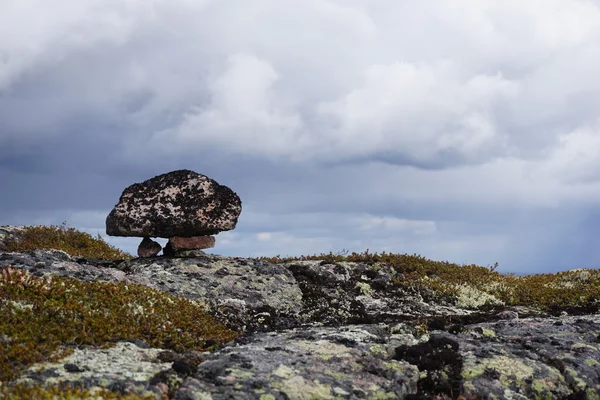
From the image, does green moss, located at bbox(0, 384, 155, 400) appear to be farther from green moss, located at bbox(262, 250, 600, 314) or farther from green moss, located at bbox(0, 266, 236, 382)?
green moss, located at bbox(262, 250, 600, 314)

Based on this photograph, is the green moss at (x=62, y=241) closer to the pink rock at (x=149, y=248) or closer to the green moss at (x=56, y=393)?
the pink rock at (x=149, y=248)

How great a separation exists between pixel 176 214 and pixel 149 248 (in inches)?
88.1

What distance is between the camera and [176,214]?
81.0 ft

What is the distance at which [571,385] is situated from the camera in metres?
12.1

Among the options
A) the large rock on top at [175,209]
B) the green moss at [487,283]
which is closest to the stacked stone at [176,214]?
the large rock on top at [175,209]

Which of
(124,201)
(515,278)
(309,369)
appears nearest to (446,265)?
(515,278)

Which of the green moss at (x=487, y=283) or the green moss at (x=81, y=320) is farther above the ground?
the green moss at (x=487, y=283)

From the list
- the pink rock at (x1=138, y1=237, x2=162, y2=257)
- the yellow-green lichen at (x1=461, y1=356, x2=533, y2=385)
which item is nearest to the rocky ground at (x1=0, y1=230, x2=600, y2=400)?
the yellow-green lichen at (x1=461, y1=356, x2=533, y2=385)

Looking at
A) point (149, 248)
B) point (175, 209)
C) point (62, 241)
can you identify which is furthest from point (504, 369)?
point (62, 241)

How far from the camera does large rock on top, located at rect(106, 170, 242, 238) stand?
24.7 meters

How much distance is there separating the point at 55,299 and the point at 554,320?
13.7m

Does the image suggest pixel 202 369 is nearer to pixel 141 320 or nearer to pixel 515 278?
pixel 141 320

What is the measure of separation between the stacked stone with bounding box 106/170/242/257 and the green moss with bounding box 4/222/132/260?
1095cm

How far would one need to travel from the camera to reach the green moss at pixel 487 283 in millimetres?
23531
